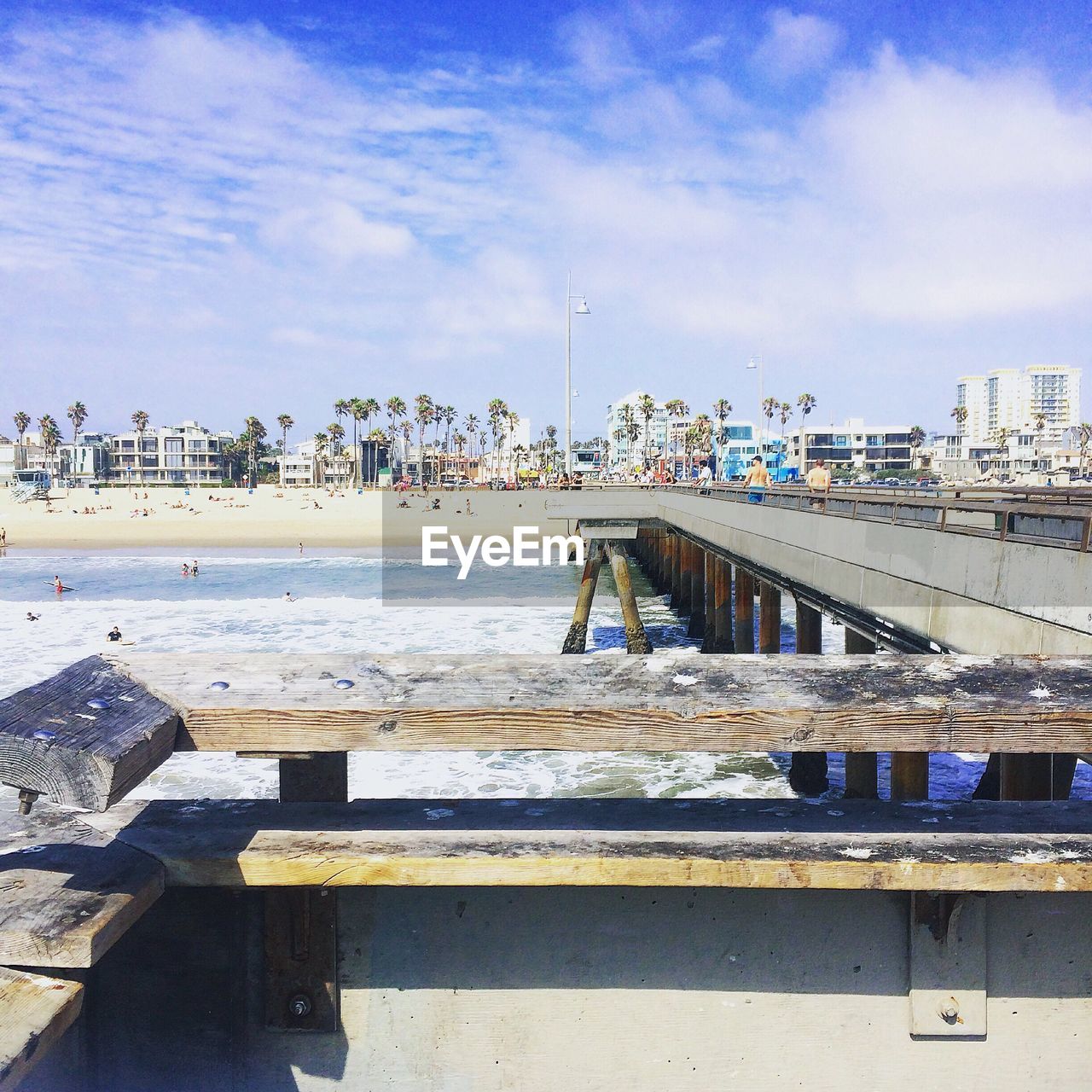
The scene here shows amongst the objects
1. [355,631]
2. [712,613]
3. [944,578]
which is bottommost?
[355,631]

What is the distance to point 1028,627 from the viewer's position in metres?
5.50

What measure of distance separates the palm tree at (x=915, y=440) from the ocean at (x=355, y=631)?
95887 millimetres

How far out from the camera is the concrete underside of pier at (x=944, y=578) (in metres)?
5.25

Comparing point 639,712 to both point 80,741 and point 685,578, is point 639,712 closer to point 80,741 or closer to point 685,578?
point 80,741

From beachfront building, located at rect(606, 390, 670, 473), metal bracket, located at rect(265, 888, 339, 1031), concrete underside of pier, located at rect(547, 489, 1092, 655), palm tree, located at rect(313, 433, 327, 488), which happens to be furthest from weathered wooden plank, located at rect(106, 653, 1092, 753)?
palm tree, located at rect(313, 433, 327, 488)

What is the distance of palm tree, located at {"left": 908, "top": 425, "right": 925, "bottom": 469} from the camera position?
124812 mm

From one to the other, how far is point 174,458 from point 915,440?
101m

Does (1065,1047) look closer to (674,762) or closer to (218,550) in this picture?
(674,762)

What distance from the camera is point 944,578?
6828mm

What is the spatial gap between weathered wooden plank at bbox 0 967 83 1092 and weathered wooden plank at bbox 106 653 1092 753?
1.83ft

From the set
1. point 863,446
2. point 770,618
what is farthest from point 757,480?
point 863,446

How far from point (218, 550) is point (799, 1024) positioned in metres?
53.6

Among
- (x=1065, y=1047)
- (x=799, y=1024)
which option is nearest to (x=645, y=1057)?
(x=799, y=1024)

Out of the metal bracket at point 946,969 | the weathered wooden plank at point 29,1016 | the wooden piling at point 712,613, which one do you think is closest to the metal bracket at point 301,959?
the weathered wooden plank at point 29,1016
